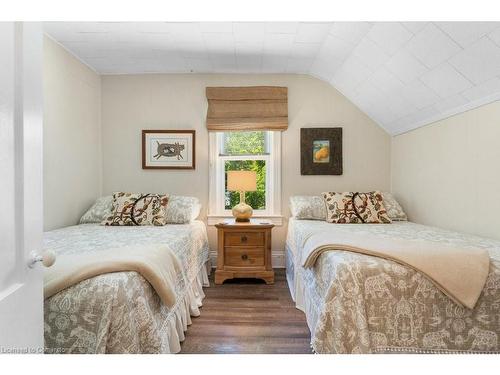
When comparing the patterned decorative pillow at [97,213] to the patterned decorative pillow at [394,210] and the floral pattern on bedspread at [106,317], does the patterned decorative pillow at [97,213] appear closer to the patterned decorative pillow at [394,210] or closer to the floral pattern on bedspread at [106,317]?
the floral pattern on bedspread at [106,317]

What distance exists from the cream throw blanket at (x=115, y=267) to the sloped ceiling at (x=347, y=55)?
198 cm

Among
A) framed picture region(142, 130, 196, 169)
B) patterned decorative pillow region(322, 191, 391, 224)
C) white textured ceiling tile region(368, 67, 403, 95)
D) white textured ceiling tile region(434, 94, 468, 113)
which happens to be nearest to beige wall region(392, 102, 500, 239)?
white textured ceiling tile region(434, 94, 468, 113)

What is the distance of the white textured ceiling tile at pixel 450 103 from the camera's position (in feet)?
8.21

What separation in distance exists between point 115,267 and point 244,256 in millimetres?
1964

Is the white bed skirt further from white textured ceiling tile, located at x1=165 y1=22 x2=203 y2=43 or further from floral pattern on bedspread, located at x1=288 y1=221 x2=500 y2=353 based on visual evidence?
white textured ceiling tile, located at x1=165 y1=22 x2=203 y2=43

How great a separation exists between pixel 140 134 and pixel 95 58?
904 millimetres

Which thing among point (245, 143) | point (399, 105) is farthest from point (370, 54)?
point (245, 143)

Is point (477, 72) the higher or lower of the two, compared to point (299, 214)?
higher

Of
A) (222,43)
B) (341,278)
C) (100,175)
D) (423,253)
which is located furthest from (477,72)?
(100,175)

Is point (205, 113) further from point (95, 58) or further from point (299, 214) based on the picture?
point (299, 214)

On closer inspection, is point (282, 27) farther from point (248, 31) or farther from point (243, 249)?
point (243, 249)

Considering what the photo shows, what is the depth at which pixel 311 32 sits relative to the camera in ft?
9.30

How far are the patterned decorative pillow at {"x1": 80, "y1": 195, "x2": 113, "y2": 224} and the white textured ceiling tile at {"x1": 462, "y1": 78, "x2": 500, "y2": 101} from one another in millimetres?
3242

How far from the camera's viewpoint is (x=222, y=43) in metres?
3.07
